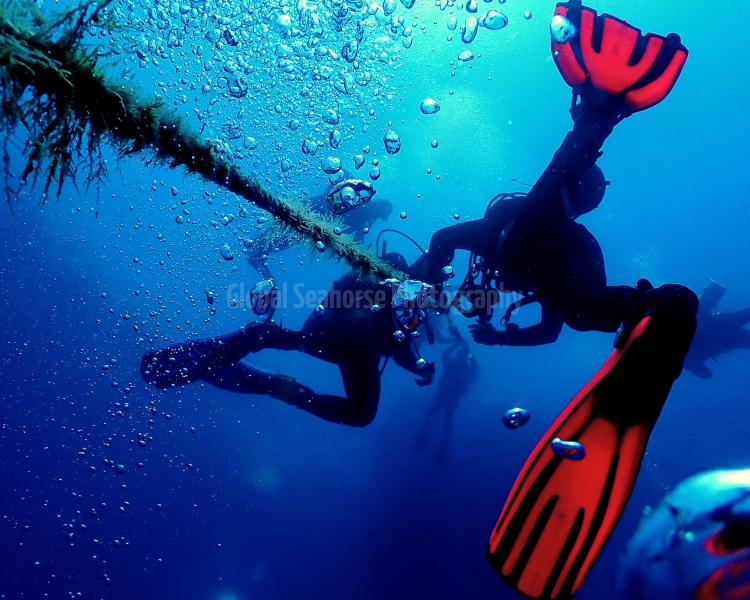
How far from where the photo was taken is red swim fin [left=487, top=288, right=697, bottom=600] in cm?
239

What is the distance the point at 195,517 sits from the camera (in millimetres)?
18078

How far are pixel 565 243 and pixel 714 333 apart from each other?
11592 millimetres

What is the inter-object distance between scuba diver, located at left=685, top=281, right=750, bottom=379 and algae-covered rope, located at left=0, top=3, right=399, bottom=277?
13670 millimetres

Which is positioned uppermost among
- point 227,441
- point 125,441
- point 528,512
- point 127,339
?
point 528,512

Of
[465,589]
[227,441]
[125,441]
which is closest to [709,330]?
[465,589]

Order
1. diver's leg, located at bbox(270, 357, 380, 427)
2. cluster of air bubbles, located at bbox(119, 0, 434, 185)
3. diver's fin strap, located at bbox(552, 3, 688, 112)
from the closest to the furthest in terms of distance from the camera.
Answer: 1. diver's fin strap, located at bbox(552, 3, 688, 112)
2. diver's leg, located at bbox(270, 357, 380, 427)
3. cluster of air bubbles, located at bbox(119, 0, 434, 185)

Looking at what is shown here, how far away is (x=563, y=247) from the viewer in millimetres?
3535

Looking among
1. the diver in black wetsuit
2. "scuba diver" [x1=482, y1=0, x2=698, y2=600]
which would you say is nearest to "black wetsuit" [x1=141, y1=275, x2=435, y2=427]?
the diver in black wetsuit

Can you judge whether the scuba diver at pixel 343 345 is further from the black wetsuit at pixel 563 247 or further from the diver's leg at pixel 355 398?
the black wetsuit at pixel 563 247

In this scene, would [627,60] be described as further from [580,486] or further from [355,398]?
[355,398]

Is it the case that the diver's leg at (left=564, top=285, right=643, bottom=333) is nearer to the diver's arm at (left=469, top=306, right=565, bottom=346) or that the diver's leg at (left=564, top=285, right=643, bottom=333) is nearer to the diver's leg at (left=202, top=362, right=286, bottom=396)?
the diver's arm at (left=469, top=306, right=565, bottom=346)

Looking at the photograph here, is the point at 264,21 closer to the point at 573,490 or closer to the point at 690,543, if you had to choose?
the point at 573,490

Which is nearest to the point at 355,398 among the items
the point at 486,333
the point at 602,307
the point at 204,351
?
the point at 486,333

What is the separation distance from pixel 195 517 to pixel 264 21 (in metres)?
19.4
